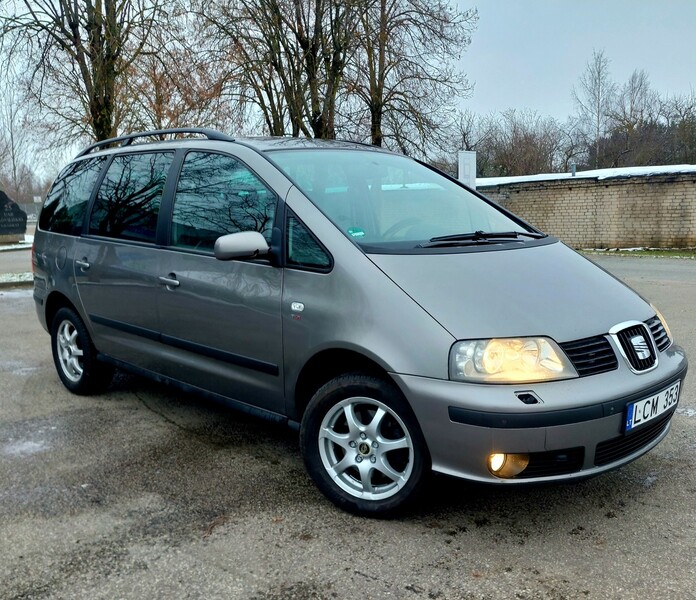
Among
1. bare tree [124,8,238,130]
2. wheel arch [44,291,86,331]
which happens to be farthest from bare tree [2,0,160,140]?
wheel arch [44,291,86,331]

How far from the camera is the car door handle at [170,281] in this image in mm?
3754

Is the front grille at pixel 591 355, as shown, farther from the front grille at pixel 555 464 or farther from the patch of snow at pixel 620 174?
the patch of snow at pixel 620 174

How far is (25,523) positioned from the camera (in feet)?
9.84

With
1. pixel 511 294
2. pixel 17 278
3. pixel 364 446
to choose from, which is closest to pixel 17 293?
pixel 17 278

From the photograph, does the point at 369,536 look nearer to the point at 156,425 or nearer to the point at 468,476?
the point at 468,476

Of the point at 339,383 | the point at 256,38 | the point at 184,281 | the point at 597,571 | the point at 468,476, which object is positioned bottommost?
the point at 597,571

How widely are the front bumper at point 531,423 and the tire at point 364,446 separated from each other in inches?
4.5

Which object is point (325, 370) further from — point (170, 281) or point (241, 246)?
point (170, 281)

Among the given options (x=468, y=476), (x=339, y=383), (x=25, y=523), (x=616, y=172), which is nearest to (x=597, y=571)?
(x=468, y=476)

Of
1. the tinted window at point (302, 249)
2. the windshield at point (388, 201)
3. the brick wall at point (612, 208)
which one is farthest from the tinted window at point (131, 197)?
the brick wall at point (612, 208)

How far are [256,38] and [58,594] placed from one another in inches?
702

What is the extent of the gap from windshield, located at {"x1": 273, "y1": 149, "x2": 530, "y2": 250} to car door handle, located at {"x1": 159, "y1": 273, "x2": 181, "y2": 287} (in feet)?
2.86

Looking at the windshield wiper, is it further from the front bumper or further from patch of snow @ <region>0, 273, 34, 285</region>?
patch of snow @ <region>0, 273, 34, 285</region>

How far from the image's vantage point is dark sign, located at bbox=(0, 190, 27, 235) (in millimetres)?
27406
